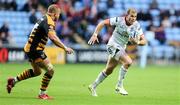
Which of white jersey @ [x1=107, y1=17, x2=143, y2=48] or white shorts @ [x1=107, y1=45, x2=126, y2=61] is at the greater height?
white jersey @ [x1=107, y1=17, x2=143, y2=48]

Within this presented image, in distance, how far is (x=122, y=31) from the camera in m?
16.5

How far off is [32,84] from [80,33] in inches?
577

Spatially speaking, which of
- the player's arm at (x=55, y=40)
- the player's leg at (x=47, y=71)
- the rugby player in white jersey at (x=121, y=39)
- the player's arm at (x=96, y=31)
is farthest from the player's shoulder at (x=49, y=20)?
the rugby player in white jersey at (x=121, y=39)

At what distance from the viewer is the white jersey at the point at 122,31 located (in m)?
16.4

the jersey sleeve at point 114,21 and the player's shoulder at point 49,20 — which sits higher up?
the jersey sleeve at point 114,21

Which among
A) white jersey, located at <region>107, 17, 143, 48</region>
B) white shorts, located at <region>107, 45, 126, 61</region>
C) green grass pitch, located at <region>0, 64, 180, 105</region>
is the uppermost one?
white jersey, located at <region>107, 17, 143, 48</region>

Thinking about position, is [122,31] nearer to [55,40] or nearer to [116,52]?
[116,52]

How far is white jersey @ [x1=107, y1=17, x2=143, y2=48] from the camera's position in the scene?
16391 millimetres

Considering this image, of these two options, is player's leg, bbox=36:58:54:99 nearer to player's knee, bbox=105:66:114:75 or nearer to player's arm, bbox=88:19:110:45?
player's arm, bbox=88:19:110:45

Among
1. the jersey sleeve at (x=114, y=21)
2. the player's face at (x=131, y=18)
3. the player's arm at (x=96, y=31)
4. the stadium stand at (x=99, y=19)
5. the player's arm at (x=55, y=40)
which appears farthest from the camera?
the stadium stand at (x=99, y=19)

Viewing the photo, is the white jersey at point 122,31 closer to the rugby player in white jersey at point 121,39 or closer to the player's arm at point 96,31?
the rugby player in white jersey at point 121,39

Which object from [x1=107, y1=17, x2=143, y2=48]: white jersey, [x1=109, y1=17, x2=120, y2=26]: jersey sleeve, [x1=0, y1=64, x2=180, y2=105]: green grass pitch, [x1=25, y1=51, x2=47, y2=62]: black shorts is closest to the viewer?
[x1=0, y1=64, x2=180, y2=105]: green grass pitch

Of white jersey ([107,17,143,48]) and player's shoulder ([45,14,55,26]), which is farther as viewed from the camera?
white jersey ([107,17,143,48])

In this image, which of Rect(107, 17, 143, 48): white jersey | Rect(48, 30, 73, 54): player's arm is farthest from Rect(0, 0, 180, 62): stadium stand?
Rect(48, 30, 73, 54): player's arm
